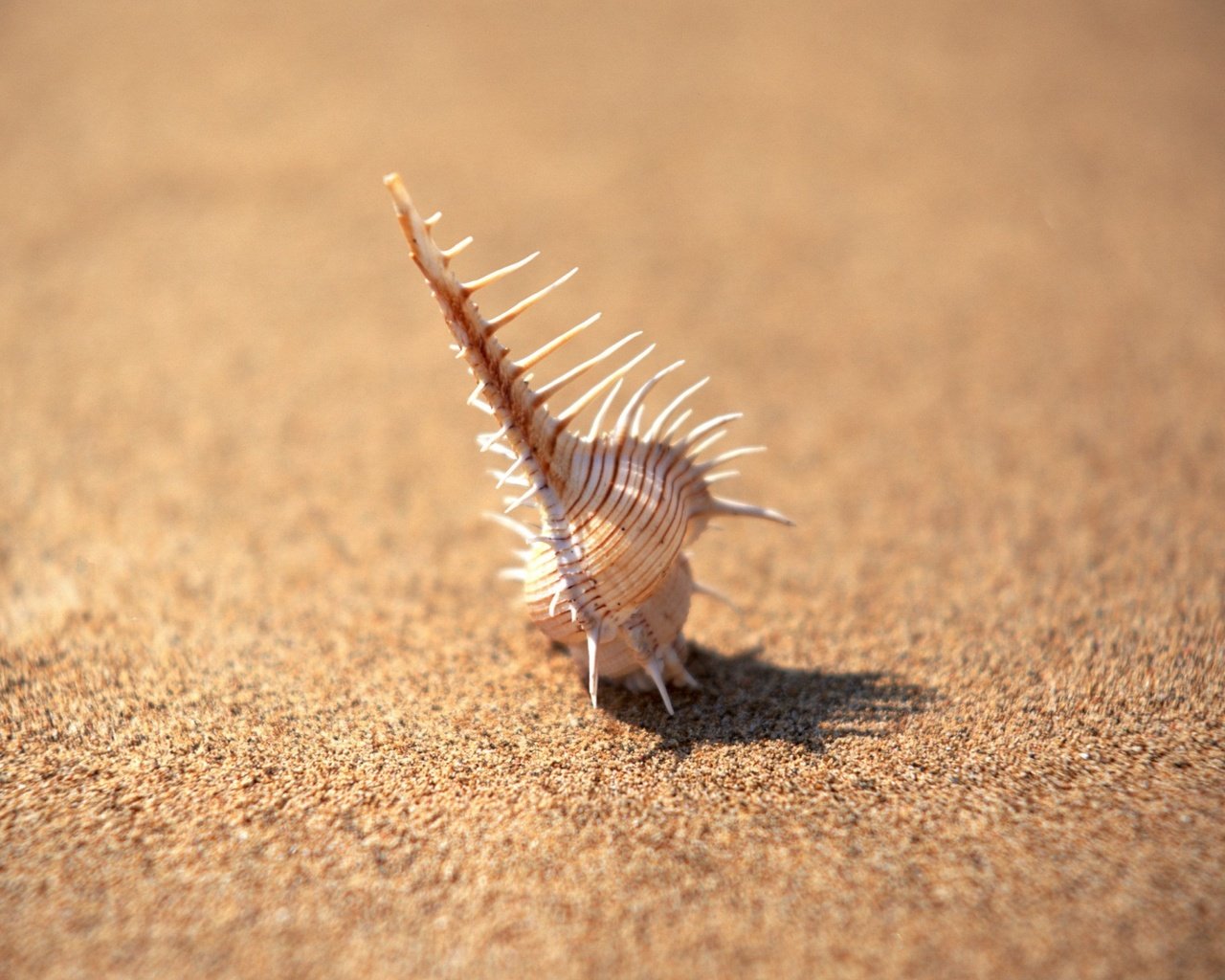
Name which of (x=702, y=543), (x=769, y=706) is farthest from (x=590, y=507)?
(x=702, y=543)

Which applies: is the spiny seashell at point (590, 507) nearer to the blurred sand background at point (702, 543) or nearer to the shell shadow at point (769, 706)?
the shell shadow at point (769, 706)

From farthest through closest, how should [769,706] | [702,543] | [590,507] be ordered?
1. [702,543]
2. [769,706]
3. [590,507]

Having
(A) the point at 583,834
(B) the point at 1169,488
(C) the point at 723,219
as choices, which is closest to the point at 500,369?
(A) the point at 583,834

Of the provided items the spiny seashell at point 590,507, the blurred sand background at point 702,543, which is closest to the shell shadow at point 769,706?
the blurred sand background at point 702,543

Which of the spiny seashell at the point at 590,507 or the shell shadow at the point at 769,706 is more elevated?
the spiny seashell at the point at 590,507

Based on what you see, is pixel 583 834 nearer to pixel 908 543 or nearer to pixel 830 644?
pixel 830 644

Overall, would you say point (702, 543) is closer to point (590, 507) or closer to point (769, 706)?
point (769, 706)
